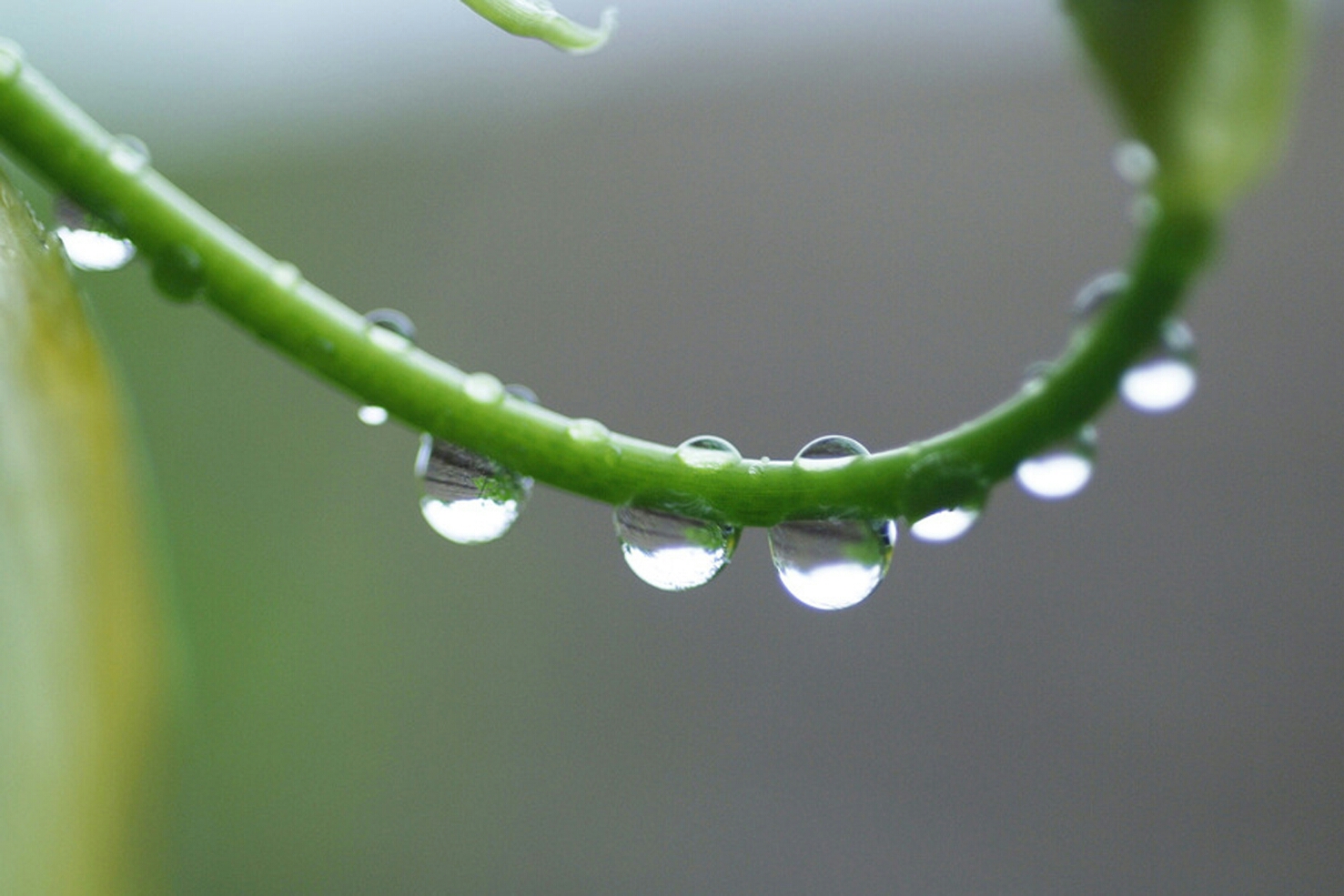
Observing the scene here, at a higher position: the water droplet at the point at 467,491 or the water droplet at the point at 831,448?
the water droplet at the point at 831,448

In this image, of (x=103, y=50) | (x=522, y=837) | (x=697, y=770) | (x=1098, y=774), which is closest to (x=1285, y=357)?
(x=1098, y=774)

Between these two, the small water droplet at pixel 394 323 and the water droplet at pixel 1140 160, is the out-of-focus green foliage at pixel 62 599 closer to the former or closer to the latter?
the small water droplet at pixel 394 323

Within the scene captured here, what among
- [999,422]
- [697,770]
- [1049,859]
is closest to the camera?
[999,422]

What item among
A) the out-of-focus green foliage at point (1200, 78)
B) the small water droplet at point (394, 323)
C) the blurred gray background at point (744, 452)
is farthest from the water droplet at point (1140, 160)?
the blurred gray background at point (744, 452)

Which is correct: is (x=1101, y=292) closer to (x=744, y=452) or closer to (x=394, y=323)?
(x=394, y=323)

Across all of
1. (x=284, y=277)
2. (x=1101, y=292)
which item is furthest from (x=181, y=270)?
(x=1101, y=292)

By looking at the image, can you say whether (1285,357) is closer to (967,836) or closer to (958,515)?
(967,836)

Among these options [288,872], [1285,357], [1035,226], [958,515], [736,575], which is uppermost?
[1035,226]
